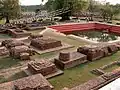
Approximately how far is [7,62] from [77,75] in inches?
173

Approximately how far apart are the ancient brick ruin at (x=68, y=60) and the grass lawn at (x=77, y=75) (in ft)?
0.87

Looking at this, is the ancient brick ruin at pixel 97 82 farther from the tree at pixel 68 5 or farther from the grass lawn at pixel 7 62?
the tree at pixel 68 5

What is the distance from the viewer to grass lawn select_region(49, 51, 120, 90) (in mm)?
7854

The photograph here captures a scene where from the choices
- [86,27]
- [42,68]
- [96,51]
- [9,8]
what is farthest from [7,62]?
[86,27]

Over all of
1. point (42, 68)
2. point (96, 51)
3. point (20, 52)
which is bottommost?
point (42, 68)

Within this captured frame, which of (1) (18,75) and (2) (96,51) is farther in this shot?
(2) (96,51)

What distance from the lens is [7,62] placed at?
1022 cm

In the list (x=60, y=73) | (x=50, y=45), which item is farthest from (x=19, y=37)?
(x=60, y=73)

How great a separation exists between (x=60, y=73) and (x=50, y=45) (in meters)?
4.19

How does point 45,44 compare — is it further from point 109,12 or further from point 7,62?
point 109,12

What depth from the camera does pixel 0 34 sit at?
18172mm

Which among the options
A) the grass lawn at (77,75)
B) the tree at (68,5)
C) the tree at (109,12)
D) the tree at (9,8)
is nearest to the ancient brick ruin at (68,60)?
the grass lawn at (77,75)

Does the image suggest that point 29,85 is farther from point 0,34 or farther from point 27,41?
point 0,34

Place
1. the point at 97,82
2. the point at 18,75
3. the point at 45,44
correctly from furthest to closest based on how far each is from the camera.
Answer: the point at 45,44 → the point at 18,75 → the point at 97,82
